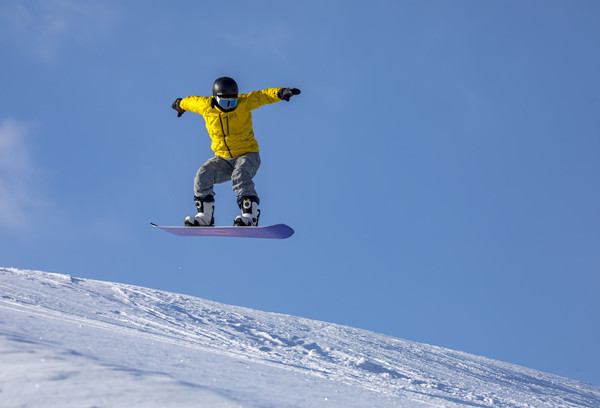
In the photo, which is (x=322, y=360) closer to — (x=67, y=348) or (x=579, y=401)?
(x=67, y=348)

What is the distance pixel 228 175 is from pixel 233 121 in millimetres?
955

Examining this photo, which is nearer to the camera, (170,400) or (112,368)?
(170,400)

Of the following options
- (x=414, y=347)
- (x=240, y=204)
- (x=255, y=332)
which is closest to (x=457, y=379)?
(x=414, y=347)

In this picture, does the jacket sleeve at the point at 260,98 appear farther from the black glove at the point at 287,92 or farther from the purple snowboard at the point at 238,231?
the purple snowboard at the point at 238,231

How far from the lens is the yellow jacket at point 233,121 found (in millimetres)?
7496

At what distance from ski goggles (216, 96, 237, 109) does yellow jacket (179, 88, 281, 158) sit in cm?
7

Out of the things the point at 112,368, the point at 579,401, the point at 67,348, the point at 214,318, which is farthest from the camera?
the point at 579,401

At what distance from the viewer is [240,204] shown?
25.3 feet

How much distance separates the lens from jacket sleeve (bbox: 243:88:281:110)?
7.40 meters

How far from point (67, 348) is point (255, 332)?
554cm

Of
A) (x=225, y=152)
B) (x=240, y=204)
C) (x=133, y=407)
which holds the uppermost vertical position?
(x=225, y=152)

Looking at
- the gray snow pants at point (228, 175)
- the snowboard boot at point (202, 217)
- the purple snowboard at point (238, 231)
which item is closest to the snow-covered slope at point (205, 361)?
the purple snowboard at point (238, 231)

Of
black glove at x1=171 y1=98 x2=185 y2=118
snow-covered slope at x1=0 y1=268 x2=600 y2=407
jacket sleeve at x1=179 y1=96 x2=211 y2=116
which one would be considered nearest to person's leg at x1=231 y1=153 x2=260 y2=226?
jacket sleeve at x1=179 y1=96 x2=211 y2=116

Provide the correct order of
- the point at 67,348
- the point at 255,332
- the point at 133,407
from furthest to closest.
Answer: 1. the point at 255,332
2. the point at 67,348
3. the point at 133,407
